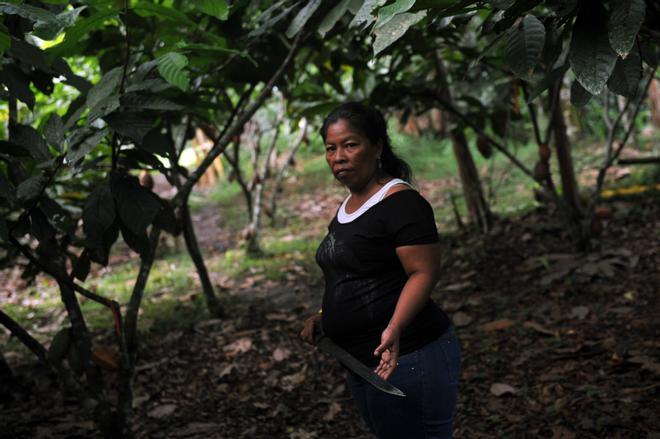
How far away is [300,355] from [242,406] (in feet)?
1.93

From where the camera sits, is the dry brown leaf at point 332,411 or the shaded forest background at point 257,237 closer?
the shaded forest background at point 257,237

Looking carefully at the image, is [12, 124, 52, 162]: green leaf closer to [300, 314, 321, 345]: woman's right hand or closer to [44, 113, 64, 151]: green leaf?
[44, 113, 64, 151]: green leaf

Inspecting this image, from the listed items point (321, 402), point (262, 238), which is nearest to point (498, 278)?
point (321, 402)

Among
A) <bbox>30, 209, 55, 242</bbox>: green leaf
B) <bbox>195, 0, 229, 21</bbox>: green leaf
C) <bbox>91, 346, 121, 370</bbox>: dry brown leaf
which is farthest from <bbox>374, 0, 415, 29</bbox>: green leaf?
<bbox>91, 346, 121, 370</bbox>: dry brown leaf

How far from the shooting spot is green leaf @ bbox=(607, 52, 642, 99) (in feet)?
4.07

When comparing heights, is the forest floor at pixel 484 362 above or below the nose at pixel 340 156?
below

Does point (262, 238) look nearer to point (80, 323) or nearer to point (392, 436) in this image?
point (80, 323)

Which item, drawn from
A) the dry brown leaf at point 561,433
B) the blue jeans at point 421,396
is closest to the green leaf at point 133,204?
the blue jeans at point 421,396

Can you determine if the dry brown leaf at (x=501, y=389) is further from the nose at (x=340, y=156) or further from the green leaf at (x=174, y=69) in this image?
the green leaf at (x=174, y=69)

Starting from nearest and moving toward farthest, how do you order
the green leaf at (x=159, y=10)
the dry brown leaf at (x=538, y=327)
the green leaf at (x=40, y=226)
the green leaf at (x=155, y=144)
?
→ the green leaf at (x=159, y=10) → the green leaf at (x=155, y=144) → the green leaf at (x=40, y=226) → the dry brown leaf at (x=538, y=327)

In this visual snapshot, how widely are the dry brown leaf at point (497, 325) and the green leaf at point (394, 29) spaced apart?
2383mm

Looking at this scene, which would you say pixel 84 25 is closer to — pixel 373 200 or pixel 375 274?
pixel 373 200

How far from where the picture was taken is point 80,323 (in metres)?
2.29

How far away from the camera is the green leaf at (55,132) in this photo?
174cm
